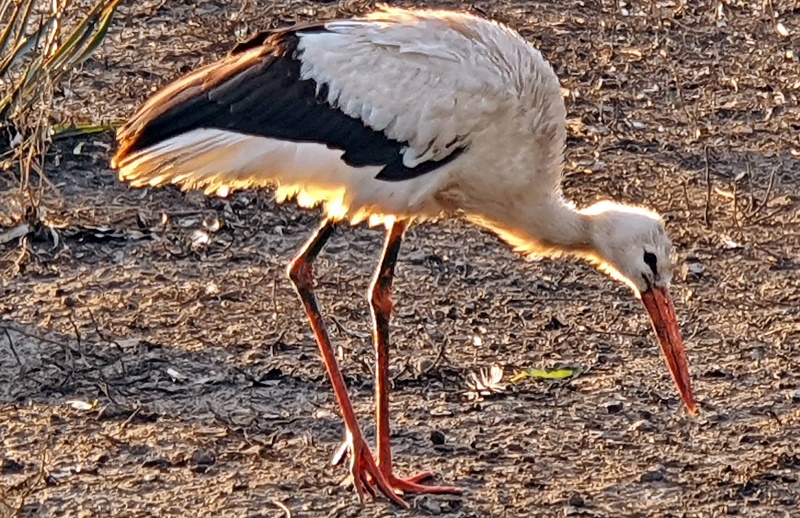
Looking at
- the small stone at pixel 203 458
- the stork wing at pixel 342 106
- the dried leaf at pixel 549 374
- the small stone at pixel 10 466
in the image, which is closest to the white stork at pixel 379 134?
the stork wing at pixel 342 106

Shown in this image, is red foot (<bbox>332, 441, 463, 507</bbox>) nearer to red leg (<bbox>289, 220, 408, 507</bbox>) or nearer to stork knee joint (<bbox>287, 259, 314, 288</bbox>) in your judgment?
red leg (<bbox>289, 220, 408, 507</bbox>)

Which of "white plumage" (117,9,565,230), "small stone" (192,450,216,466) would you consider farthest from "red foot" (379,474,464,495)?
"white plumage" (117,9,565,230)

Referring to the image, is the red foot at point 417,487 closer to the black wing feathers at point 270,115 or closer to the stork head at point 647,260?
the stork head at point 647,260

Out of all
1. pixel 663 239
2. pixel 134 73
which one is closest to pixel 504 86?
pixel 663 239

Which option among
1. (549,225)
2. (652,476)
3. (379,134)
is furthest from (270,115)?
(652,476)

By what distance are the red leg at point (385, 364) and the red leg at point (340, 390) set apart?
2.4 inches

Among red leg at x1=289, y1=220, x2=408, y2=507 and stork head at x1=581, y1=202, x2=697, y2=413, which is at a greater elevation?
stork head at x1=581, y1=202, x2=697, y2=413

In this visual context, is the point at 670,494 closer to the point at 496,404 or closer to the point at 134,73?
the point at 496,404

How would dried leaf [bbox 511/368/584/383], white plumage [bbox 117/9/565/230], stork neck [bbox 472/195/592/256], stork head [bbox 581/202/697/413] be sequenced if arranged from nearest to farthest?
white plumage [bbox 117/9/565/230] → stork head [bbox 581/202/697/413] → stork neck [bbox 472/195/592/256] → dried leaf [bbox 511/368/584/383]

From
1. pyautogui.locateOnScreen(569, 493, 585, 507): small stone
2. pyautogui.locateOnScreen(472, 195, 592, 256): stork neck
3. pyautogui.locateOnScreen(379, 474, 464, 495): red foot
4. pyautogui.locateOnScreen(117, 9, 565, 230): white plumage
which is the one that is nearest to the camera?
pyautogui.locateOnScreen(569, 493, 585, 507): small stone

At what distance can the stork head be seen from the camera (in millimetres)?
6562

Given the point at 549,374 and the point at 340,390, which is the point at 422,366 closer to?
the point at 549,374

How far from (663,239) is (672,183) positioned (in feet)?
8.22

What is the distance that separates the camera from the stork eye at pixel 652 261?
658 cm
